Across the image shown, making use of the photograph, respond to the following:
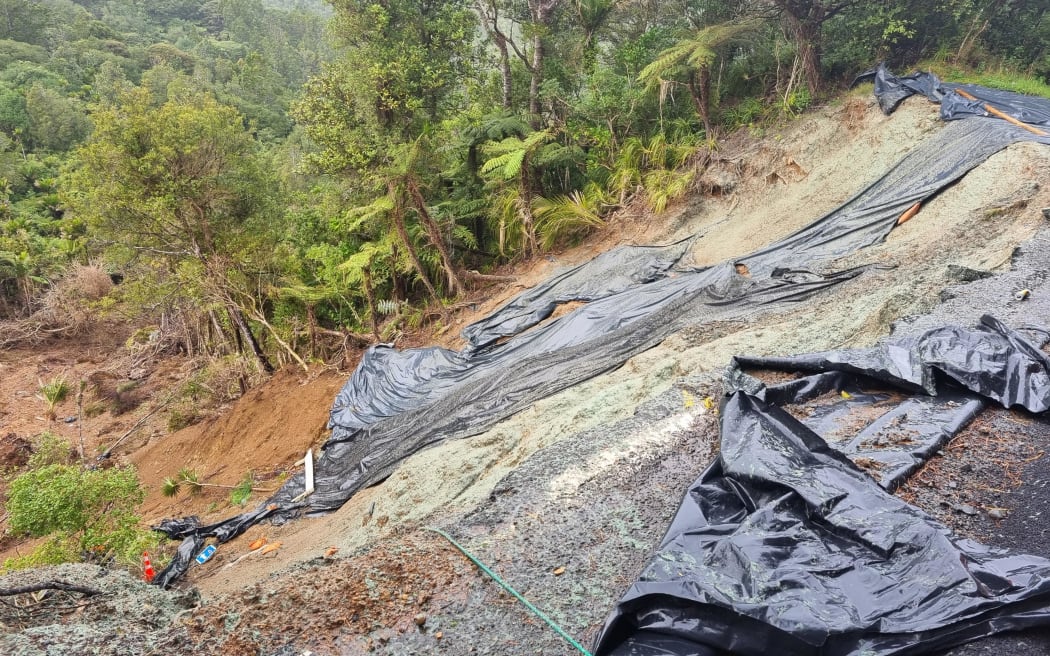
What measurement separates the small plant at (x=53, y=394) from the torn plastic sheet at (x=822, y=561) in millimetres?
14676

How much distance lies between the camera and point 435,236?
10297 millimetres

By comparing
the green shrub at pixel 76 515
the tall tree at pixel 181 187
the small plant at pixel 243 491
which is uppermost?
the tall tree at pixel 181 187

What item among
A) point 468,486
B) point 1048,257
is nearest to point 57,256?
point 468,486

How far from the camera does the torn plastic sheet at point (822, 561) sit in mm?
1941

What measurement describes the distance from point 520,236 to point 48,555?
890 cm

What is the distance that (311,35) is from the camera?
1983 inches

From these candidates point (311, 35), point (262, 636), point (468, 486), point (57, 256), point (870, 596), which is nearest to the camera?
point (870, 596)

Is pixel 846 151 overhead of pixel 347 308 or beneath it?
overhead

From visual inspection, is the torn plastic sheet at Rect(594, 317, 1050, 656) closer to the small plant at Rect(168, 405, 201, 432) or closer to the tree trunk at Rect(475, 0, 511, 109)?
the small plant at Rect(168, 405, 201, 432)

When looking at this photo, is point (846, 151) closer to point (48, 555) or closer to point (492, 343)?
point (492, 343)

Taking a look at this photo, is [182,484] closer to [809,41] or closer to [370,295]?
[370,295]

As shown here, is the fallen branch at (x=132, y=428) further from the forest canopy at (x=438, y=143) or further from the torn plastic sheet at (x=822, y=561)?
the torn plastic sheet at (x=822, y=561)

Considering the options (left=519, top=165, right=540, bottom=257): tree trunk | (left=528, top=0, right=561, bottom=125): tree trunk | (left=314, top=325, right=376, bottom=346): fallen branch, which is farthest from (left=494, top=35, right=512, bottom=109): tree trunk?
(left=314, top=325, right=376, bottom=346): fallen branch

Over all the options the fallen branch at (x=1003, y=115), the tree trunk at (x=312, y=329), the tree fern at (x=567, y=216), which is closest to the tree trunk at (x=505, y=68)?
the tree fern at (x=567, y=216)
